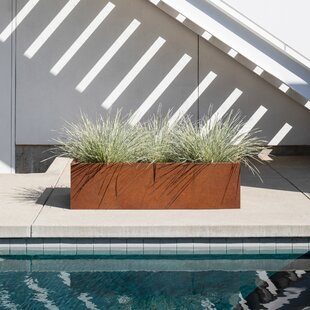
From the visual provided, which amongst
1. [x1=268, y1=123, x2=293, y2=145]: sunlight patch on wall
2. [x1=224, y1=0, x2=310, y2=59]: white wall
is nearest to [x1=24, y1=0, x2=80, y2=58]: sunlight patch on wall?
[x1=224, y1=0, x2=310, y2=59]: white wall

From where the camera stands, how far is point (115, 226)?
6301 millimetres

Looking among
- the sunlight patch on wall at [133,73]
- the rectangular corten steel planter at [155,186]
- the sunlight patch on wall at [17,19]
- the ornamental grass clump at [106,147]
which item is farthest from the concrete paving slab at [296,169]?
the sunlight patch on wall at [17,19]

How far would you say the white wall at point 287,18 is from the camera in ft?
32.1

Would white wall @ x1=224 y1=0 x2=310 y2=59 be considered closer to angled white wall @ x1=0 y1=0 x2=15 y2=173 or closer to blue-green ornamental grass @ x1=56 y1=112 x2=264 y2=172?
blue-green ornamental grass @ x1=56 y1=112 x2=264 y2=172

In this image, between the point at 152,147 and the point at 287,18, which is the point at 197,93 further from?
the point at 152,147

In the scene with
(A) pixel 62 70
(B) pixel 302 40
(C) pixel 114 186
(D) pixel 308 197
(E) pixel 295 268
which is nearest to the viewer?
(E) pixel 295 268

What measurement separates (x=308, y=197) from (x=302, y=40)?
110 inches

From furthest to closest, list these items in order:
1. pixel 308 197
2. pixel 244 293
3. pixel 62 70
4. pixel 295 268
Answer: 1. pixel 62 70
2. pixel 308 197
3. pixel 295 268
4. pixel 244 293

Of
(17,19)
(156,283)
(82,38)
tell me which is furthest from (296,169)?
(156,283)

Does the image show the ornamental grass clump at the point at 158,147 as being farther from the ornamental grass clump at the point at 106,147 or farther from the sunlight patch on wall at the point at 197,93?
the sunlight patch on wall at the point at 197,93

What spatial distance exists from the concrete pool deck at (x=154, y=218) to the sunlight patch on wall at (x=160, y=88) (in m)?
2.45

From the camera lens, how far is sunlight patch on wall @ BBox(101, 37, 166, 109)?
10.6 m

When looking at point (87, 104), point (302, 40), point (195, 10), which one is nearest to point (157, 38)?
point (87, 104)

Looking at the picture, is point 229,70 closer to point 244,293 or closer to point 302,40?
point 302,40
